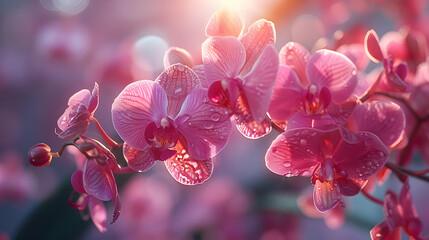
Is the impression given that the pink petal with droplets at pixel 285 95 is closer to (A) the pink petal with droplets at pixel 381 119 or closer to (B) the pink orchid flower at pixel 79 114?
(A) the pink petal with droplets at pixel 381 119

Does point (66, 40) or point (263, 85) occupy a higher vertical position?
point (263, 85)

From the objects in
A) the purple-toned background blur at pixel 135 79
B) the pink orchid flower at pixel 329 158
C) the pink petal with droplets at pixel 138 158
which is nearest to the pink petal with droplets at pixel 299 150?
the pink orchid flower at pixel 329 158

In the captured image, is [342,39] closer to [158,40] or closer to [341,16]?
[341,16]

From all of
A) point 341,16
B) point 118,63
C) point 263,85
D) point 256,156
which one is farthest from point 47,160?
point 256,156

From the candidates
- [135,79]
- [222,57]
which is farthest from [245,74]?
[135,79]

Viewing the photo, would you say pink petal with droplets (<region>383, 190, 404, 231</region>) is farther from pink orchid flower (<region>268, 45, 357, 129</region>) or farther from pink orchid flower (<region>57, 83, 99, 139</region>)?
pink orchid flower (<region>57, 83, 99, 139</region>)

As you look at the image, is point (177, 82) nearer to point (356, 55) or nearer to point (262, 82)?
point (262, 82)
